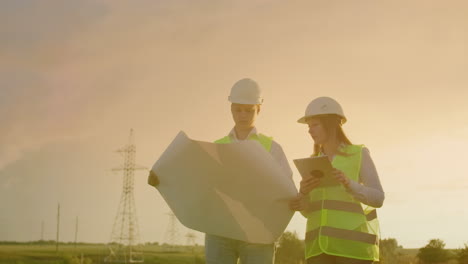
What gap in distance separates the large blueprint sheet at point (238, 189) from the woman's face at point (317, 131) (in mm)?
473

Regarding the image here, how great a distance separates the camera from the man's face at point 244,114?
6.18 m

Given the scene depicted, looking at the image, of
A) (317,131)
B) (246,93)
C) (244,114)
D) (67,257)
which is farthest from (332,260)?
(67,257)

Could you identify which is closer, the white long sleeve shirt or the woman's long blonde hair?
the woman's long blonde hair

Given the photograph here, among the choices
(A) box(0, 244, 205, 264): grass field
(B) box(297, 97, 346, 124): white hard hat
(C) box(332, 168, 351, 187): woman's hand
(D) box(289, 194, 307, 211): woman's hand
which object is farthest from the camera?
(A) box(0, 244, 205, 264): grass field

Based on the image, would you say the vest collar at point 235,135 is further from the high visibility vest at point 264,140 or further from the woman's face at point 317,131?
the woman's face at point 317,131

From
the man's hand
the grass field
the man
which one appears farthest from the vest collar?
the grass field

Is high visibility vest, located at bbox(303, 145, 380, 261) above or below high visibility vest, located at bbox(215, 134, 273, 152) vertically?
below

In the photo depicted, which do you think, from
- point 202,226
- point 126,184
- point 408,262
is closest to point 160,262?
point 126,184

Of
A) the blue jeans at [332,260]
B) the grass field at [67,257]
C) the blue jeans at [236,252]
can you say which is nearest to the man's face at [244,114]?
the blue jeans at [236,252]

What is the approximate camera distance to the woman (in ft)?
18.1

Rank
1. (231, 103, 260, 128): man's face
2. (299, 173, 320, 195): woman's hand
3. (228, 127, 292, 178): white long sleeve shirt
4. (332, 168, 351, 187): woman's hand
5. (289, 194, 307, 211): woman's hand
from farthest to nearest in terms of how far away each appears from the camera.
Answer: (231, 103, 260, 128): man's face
(228, 127, 292, 178): white long sleeve shirt
(289, 194, 307, 211): woman's hand
(299, 173, 320, 195): woman's hand
(332, 168, 351, 187): woman's hand

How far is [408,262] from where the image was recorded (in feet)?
64.3

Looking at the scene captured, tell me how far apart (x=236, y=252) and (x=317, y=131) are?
1444mm

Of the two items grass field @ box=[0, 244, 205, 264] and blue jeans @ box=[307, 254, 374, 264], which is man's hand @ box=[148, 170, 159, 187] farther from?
grass field @ box=[0, 244, 205, 264]
